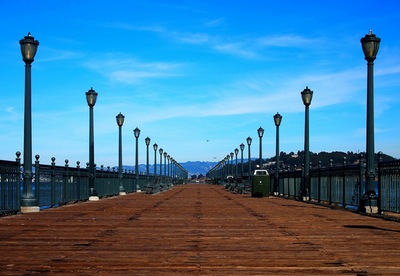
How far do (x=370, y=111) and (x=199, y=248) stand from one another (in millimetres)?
11747

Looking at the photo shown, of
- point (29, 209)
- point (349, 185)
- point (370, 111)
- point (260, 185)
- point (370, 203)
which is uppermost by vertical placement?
point (370, 111)

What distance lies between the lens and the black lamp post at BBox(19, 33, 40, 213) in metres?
20.6

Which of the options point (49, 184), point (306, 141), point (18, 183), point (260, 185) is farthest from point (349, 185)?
point (260, 185)

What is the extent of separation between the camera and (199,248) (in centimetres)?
1030

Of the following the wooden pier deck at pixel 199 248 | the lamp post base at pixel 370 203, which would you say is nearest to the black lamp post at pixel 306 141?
the lamp post base at pixel 370 203

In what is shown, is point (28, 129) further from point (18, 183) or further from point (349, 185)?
point (349, 185)

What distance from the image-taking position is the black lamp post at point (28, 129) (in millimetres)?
20625

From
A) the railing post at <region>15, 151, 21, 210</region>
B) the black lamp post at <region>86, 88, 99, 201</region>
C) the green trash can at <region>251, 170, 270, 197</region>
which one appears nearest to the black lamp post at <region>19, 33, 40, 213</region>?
the railing post at <region>15, 151, 21, 210</region>

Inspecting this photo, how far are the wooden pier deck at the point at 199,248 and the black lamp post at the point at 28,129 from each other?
15.4ft

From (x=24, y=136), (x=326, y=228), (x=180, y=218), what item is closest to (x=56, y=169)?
(x=24, y=136)

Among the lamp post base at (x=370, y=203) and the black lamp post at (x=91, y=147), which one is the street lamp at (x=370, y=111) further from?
the black lamp post at (x=91, y=147)

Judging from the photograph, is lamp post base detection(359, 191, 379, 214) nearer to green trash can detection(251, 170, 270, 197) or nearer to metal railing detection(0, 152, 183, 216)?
metal railing detection(0, 152, 183, 216)

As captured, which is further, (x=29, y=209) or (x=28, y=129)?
(x=28, y=129)

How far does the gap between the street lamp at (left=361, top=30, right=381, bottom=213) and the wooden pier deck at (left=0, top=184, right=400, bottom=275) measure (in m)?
4.10
